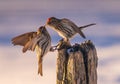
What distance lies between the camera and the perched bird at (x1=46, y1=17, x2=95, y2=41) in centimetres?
582

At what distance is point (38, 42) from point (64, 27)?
0.77 m

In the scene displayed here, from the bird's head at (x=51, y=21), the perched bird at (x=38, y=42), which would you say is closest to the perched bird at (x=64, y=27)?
the bird's head at (x=51, y=21)

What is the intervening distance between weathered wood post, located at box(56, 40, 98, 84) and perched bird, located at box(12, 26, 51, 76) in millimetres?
436

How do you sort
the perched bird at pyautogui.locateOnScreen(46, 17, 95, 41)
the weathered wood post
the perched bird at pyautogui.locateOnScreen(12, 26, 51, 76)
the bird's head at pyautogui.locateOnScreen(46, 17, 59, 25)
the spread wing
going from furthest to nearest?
the bird's head at pyautogui.locateOnScreen(46, 17, 59, 25) < the perched bird at pyautogui.locateOnScreen(46, 17, 95, 41) < the spread wing < the perched bird at pyautogui.locateOnScreen(12, 26, 51, 76) < the weathered wood post

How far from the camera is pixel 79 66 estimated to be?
490 cm

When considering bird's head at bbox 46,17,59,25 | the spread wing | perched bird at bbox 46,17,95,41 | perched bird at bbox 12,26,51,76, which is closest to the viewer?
perched bird at bbox 12,26,51,76

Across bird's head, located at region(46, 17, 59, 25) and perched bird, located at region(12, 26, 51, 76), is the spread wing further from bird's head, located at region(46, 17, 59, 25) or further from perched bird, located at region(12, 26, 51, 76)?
bird's head, located at region(46, 17, 59, 25)

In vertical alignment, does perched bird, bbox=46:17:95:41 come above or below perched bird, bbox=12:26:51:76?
above

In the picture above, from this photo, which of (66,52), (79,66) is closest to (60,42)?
(66,52)

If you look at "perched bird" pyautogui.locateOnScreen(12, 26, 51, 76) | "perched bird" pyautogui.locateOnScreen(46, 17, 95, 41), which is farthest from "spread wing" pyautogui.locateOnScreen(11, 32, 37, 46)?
"perched bird" pyautogui.locateOnScreen(46, 17, 95, 41)

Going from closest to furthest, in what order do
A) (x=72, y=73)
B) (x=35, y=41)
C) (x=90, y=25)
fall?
1. (x=72, y=73)
2. (x=35, y=41)
3. (x=90, y=25)

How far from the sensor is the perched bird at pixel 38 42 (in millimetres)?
5363

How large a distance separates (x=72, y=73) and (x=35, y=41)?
83cm

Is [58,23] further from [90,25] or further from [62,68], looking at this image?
[62,68]
